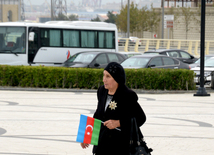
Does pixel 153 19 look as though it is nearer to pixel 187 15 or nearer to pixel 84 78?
pixel 187 15

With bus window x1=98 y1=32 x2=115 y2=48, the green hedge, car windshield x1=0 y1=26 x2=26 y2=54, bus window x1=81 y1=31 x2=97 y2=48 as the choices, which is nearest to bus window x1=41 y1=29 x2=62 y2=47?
car windshield x1=0 y1=26 x2=26 y2=54

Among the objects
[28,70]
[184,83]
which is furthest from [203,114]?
[28,70]

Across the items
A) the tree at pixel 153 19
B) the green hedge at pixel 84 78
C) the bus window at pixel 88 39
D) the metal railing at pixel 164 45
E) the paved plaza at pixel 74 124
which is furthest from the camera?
the tree at pixel 153 19

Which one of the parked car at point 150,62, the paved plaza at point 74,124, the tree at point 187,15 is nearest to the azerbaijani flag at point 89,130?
the paved plaza at point 74,124

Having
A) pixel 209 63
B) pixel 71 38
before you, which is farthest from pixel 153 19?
pixel 209 63

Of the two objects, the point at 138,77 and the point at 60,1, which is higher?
the point at 60,1

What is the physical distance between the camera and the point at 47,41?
26.2m

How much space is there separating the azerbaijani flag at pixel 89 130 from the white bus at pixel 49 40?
20291mm

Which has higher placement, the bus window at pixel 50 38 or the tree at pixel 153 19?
the tree at pixel 153 19

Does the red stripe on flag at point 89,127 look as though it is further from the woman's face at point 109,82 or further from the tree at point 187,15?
the tree at point 187,15

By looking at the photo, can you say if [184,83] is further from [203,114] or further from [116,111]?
[116,111]

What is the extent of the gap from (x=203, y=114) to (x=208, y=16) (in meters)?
59.5

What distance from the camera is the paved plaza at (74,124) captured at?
7566mm

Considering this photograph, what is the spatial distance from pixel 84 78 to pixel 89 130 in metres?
14.6
